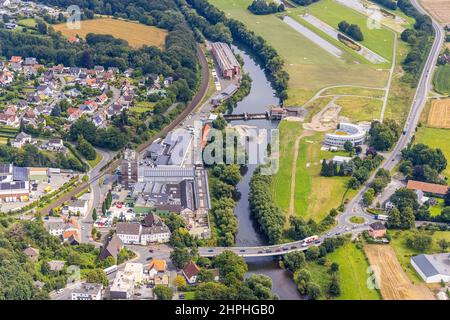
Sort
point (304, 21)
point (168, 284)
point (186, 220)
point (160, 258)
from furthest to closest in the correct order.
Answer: point (304, 21), point (186, 220), point (160, 258), point (168, 284)

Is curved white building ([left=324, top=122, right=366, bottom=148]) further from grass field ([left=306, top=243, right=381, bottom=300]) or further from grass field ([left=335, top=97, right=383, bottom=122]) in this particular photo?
grass field ([left=306, top=243, right=381, bottom=300])

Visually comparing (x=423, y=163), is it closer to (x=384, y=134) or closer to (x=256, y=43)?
(x=384, y=134)

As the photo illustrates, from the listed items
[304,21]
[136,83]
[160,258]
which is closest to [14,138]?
[136,83]

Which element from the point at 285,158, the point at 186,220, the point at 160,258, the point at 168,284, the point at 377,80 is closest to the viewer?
the point at 168,284

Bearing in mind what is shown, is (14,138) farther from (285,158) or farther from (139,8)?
(139,8)

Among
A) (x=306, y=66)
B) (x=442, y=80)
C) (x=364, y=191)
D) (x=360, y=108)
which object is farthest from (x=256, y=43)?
(x=364, y=191)

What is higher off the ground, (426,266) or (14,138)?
(426,266)

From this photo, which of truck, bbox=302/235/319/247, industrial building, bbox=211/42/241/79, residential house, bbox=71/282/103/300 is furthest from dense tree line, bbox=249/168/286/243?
industrial building, bbox=211/42/241/79
